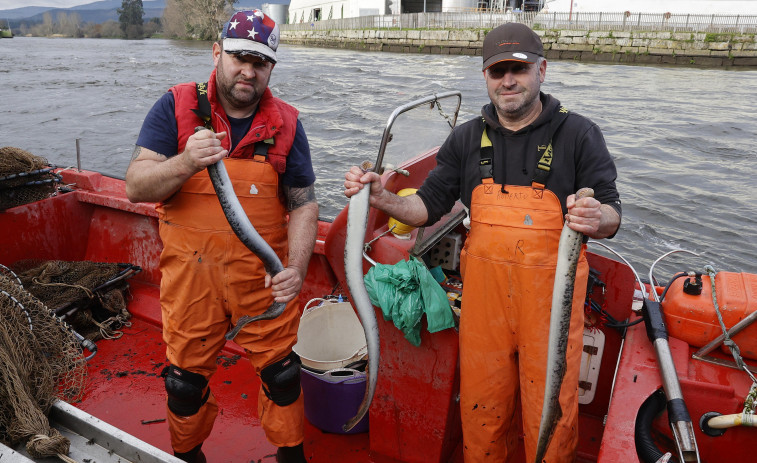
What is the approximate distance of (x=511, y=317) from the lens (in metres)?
2.50

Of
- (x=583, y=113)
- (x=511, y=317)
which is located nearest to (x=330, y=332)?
(x=511, y=317)

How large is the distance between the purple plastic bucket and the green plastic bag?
667 mm

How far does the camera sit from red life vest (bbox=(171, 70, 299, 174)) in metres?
2.57

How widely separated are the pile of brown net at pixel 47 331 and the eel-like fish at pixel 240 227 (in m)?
1.15

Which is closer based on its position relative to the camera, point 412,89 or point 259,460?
point 259,460

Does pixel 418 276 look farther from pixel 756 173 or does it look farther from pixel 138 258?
pixel 756 173

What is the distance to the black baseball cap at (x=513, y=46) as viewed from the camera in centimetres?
247

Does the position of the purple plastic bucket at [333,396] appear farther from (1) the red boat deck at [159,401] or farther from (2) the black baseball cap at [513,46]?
(2) the black baseball cap at [513,46]

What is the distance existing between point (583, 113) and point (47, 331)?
15463 mm

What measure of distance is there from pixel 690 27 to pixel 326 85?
78.6 ft

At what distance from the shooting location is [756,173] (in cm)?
1209

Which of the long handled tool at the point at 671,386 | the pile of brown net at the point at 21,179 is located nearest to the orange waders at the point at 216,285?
the long handled tool at the point at 671,386

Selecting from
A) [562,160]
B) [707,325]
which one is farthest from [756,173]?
[562,160]

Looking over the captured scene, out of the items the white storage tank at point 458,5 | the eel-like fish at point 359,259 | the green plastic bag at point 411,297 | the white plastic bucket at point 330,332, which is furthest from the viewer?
the white storage tank at point 458,5
